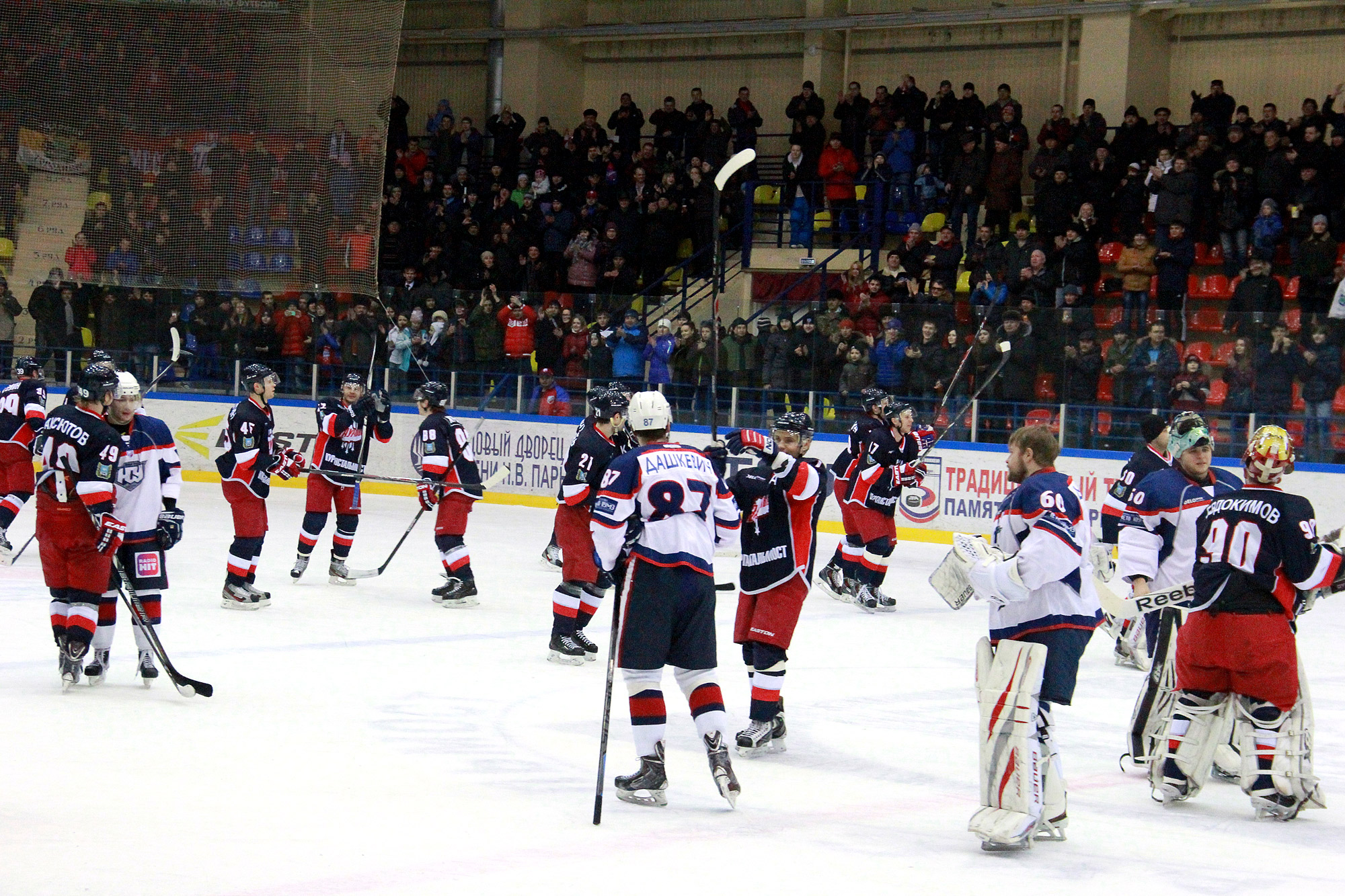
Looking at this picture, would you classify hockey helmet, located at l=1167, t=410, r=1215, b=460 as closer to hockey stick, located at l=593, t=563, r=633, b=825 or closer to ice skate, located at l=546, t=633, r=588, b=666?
hockey stick, located at l=593, t=563, r=633, b=825

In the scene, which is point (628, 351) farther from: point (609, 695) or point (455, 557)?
point (609, 695)

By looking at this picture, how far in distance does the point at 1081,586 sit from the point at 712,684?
1304 millimetres

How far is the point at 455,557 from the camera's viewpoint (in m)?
9.99

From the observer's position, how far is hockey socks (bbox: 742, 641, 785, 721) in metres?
6.25

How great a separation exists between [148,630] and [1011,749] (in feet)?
13.1

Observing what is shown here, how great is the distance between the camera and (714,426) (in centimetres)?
676

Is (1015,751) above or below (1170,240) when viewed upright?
below

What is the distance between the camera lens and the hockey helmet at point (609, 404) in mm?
8430

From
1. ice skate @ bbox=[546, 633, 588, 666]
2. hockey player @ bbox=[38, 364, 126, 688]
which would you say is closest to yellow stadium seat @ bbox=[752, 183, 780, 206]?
ice skate @ bbox=[546, 633, 588, 666]

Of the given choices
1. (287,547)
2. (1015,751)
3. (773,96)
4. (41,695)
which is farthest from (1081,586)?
(773,96)

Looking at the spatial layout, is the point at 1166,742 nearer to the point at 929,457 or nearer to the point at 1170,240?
the point at 929,457

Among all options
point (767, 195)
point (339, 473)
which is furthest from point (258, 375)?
point (767, 195)

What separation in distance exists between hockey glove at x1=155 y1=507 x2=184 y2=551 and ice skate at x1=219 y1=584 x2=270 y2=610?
8.14ft

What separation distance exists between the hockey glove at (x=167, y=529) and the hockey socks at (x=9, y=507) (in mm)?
4552
